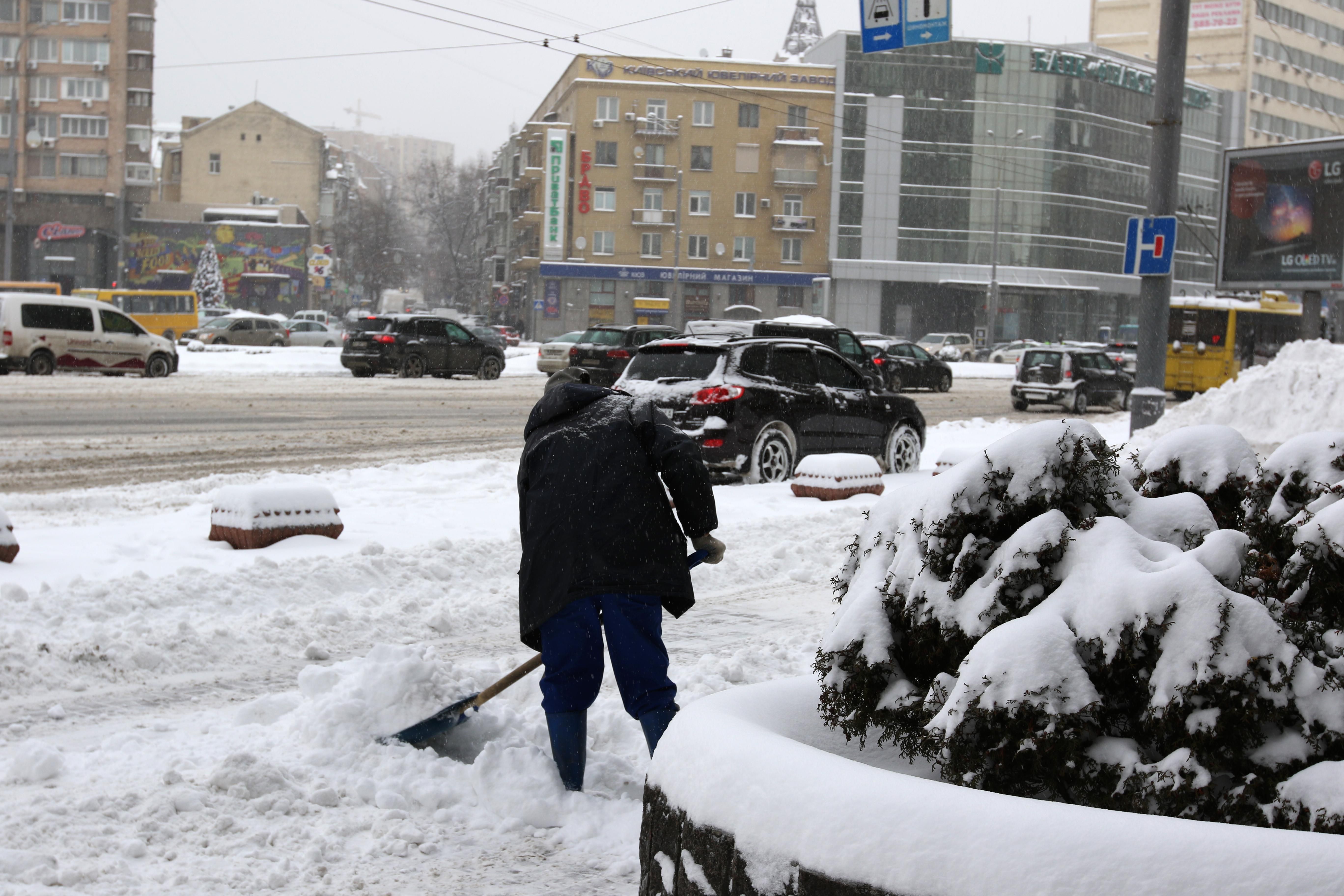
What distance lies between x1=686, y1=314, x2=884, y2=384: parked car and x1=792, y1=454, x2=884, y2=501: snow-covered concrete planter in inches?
279

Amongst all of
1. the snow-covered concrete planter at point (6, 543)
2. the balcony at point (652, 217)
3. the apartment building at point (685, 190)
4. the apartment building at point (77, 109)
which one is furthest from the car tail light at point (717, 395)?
the apartment building at point (77, 109)

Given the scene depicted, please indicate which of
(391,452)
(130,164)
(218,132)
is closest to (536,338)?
(130,164)

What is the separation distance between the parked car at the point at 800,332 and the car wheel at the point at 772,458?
5.84 meters

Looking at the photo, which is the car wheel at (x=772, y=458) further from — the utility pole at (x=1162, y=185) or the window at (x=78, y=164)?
the window at (x=78, y=164)

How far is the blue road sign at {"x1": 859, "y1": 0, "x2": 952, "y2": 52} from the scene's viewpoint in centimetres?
1415

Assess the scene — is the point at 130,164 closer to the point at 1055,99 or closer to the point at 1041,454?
the point at 1055,99

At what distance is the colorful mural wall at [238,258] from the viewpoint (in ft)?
236

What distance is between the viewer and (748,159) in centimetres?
7012

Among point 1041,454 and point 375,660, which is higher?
point 1041,454

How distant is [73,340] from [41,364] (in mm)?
780

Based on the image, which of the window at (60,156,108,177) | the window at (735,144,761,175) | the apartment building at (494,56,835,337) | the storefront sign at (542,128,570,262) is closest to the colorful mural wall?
the window at (60,156,108,177)

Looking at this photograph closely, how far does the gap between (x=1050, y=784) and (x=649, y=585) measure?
1.79 m

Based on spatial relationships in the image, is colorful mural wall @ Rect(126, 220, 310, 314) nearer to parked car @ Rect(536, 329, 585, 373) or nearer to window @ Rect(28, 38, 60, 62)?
window @ Rect(28, 38, 60, 62)

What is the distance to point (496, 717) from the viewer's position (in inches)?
181
